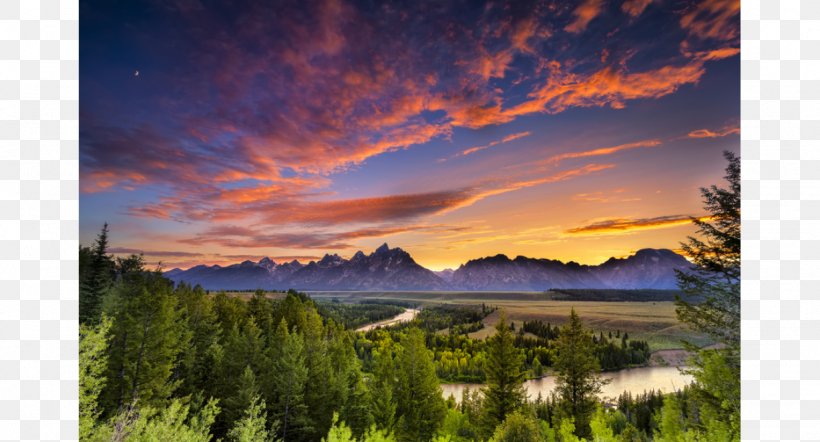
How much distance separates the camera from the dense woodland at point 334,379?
13.8 m

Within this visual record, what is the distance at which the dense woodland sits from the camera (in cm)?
1376

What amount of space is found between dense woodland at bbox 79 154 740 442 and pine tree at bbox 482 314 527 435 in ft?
0.27

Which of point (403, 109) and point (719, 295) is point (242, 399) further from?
point (719, 295)

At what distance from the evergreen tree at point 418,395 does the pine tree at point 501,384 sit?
3.79 metres

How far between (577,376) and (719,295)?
69.4 ft

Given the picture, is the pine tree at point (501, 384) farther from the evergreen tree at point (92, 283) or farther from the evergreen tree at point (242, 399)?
the evergreen tree at point (92, 283)

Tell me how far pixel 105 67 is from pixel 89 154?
2865 millimetres

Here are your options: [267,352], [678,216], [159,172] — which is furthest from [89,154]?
[267,352]

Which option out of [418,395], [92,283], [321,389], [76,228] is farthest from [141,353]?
[76,228]

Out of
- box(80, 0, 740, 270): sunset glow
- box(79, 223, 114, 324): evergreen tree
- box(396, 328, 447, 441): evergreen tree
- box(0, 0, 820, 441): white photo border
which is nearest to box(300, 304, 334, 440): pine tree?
box(396, 328, 447, 441): evergreen tree

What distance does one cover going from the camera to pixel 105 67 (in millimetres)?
11227

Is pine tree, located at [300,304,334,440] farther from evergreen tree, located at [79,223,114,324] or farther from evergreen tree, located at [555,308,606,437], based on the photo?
evergreen tree, located at [555,308,606,437]

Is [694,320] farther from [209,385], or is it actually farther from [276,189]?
[209,385]

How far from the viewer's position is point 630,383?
78.6 meters
